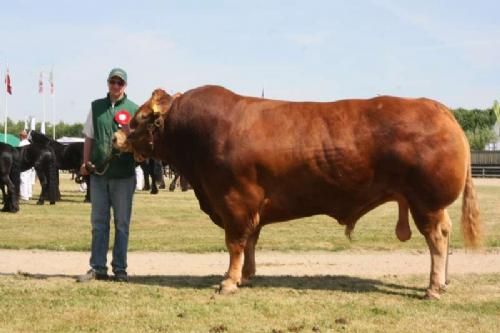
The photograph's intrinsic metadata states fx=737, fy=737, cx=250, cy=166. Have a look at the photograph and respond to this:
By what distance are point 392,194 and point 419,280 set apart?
1.72 meters

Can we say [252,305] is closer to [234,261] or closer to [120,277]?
[234,261]

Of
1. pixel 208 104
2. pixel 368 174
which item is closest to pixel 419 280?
pixel 368 174

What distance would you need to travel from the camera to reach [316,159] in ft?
27.6

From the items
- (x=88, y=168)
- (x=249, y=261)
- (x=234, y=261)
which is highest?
(x=88, y=168)

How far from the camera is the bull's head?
8953 millimetres

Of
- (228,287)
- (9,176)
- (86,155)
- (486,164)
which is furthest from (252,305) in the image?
(486,164)

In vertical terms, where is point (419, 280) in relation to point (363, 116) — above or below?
below

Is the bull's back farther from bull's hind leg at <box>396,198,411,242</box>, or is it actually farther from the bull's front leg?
bull's hind leg at <box>396,198,411,242</box>

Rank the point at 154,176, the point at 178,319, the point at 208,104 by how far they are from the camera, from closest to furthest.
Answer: the point at 178,319 → the point at 208,104 → the point at 154,176

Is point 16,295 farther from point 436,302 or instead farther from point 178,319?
point 436,302

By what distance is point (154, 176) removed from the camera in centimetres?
3047

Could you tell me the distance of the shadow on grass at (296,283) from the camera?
892 cm

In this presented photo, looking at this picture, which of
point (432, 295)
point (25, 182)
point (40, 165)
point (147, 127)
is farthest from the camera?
point (25, 182)

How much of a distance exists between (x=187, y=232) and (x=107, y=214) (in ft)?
20.8
